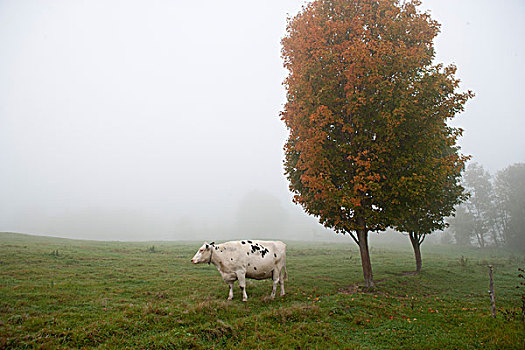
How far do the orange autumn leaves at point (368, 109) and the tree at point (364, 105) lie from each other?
0.17 feet

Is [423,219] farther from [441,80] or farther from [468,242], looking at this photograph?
[468,242]

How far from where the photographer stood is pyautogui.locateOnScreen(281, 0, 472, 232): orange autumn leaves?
13.7 metres

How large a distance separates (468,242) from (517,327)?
76.6 metres

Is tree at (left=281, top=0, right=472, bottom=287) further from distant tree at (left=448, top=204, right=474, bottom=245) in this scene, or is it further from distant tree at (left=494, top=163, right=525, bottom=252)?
distant tree at (left=494, top=163, right=525, bottom=252)

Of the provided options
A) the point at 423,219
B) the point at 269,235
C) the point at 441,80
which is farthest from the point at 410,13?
the point at 269,235

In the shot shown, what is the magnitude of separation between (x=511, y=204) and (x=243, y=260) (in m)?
75.7

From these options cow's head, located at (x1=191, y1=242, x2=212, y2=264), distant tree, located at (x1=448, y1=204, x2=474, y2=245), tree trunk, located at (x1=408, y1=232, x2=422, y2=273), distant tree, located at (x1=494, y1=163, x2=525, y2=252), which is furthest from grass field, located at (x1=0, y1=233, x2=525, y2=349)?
distant tree, located at (x1=494, y1=163, x2=525, y2=252)

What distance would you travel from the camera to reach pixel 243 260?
12.5 meters

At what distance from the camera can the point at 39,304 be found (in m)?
10.2

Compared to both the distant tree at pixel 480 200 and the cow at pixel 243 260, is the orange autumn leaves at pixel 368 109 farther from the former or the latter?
the distant tree at pixel 480 200

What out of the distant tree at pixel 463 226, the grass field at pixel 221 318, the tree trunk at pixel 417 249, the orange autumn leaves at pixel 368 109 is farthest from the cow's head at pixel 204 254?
the distant tree at pixel 463 226

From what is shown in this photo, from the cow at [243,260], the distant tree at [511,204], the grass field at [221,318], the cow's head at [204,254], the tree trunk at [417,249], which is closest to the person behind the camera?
the grass field at [221,318]

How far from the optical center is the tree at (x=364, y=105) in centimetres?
1373

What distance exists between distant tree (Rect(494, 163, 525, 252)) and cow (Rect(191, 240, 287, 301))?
2813 inches
